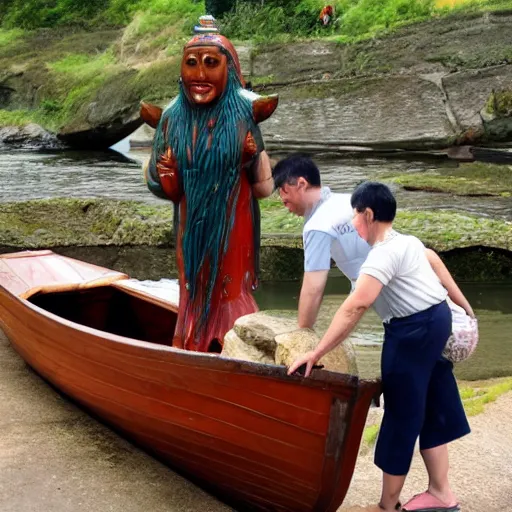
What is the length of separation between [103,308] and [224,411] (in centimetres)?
282

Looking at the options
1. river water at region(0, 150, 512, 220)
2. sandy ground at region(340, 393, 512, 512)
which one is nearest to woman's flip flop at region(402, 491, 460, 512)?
sandy ground at region(340, 393, 512, 512)

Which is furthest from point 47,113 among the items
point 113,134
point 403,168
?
point 403,168

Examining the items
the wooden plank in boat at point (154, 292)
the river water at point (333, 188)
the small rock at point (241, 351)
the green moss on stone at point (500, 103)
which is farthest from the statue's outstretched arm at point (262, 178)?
the green moss on stone at point (500, 103)

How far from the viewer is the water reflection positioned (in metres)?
6.14

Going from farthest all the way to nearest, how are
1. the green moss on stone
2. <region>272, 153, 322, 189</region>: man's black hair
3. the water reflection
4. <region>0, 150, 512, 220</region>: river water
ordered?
the green moss on stone → <region>0, 150, 512, 220</region>: river water → the water reflection → <region>272, 153, 322, 189</region>: man's black hair

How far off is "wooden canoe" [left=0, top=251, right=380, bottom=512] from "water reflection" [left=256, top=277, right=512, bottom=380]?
7.39ft

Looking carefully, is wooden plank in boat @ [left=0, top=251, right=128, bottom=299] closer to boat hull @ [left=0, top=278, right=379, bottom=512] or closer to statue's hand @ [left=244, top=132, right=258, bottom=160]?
boat hull @ [left=0, top=278, right=379, bottom=512]

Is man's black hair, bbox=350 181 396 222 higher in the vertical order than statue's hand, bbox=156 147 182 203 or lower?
higher

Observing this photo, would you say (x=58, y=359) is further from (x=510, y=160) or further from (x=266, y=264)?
(x=510, y=160)

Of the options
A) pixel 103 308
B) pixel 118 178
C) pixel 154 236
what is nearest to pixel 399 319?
pixel 103 308

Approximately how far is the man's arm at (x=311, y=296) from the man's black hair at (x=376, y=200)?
1.11 feet

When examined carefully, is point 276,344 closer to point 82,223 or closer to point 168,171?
point 168,171

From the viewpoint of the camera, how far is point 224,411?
3.36m

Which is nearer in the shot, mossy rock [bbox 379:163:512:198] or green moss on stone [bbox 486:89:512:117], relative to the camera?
mossy rock [bbox 379:163:512:198]
